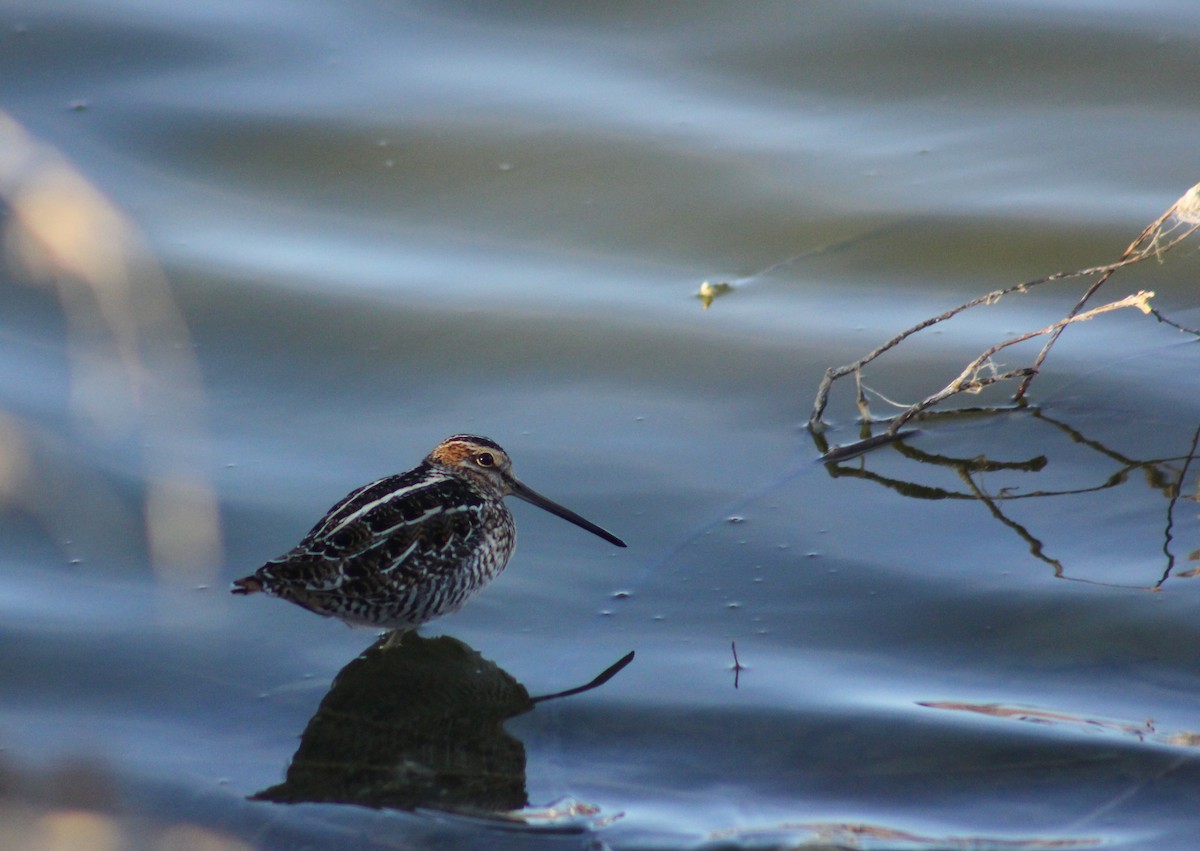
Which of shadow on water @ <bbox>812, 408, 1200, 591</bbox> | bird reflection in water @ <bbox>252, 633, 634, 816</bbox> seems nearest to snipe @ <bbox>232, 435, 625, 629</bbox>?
bird reflection in water @ <bbox>252, 633, 634, 816</bbox>

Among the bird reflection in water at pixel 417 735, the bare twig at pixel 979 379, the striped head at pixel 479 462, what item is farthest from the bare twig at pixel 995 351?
the bird reflection in water at pixel 417 735

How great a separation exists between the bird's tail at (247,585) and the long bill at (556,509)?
1218 mm

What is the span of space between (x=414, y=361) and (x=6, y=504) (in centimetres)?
199

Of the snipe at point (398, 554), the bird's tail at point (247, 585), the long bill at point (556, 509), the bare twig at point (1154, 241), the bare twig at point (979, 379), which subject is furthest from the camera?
the bare twig at point (979, 379)

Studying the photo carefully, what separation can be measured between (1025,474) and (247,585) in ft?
10.3

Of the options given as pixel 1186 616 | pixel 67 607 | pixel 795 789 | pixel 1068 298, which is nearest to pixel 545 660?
pixel 795 789

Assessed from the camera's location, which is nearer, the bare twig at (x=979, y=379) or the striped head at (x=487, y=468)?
the striped head at (x=487, y=468)

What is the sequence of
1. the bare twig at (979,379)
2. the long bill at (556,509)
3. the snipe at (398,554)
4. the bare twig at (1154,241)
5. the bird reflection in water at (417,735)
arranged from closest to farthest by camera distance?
the bird reflection in water at (417,735) → the snipe at (398,554) → the long bill at (556,509) → the bare twig at (1154,241) → the bare twig at (979,379)

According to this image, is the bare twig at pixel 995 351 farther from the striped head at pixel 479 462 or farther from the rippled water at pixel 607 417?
the striped head at pixel 479 462

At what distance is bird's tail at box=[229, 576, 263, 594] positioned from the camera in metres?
5.01

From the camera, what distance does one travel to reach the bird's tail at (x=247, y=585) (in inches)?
197

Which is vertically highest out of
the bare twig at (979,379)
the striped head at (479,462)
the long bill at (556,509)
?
the bare twig at (979,379)

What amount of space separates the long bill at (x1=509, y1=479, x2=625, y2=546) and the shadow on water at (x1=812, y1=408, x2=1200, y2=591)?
105 cm

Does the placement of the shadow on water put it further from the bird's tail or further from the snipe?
the bird's tail
